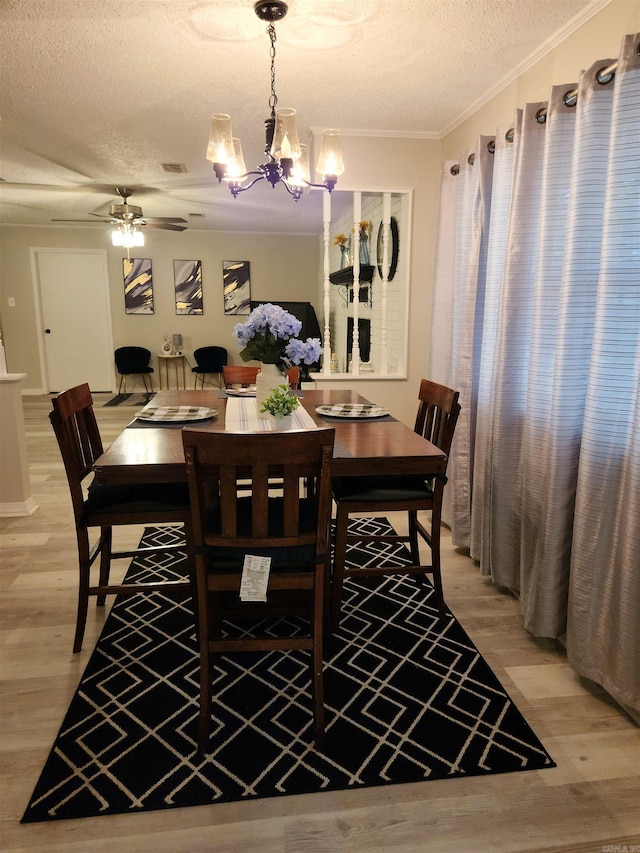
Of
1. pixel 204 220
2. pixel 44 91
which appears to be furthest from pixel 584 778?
pixel 204 220

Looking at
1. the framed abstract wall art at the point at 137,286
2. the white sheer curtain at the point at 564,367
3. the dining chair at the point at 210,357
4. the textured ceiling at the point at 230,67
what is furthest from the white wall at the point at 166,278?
the white sheer curtain at the point at 564,367

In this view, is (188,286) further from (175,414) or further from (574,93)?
(574,93)

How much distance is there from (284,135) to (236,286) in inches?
231

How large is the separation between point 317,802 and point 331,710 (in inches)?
12.6

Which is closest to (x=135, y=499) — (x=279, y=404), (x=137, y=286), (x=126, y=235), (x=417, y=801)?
(x=279, y=404)

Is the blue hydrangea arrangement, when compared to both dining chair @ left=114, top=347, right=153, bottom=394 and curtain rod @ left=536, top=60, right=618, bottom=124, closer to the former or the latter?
curtain rod @ left=536, top=60, right=618, bottom=124

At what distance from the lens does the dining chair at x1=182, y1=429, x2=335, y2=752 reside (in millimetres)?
1382

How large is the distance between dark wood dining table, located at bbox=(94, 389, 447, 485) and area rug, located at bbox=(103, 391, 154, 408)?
5.13 meters

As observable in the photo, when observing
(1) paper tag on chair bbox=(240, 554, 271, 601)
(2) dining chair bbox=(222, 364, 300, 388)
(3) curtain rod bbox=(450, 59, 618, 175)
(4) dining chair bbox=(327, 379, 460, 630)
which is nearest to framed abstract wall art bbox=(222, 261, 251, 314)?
(2) dining chair bbox=(222, 364, 300, 388)

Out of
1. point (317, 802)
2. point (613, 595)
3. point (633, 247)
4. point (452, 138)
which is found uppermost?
point (452, 138)

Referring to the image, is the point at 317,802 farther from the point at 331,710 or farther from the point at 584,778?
the point at 584,778

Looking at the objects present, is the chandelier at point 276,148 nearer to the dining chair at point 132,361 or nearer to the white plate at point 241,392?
the white plate at point 241,392

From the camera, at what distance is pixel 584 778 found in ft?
4.81

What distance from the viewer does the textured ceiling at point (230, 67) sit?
6.50ft
